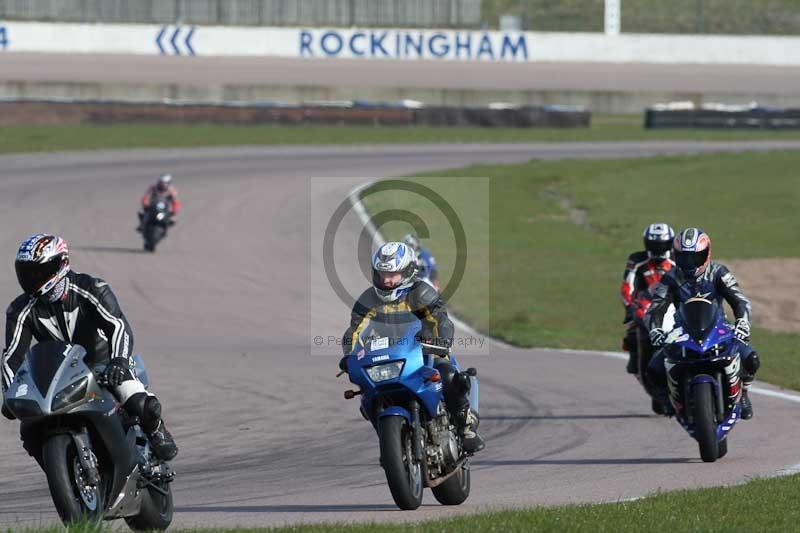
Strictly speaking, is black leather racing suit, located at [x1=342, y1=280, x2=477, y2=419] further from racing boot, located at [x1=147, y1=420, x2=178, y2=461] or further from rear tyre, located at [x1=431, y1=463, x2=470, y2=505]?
racing boot, located at [x1=147, y1=420, x2=178, y2=461]

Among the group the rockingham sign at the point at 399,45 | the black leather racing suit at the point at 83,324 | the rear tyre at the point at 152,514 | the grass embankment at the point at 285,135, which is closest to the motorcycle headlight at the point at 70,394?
the black leather racing suit at the point at 83,324

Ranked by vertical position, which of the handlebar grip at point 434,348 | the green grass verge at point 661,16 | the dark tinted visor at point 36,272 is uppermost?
the green grass verge at point 661,16

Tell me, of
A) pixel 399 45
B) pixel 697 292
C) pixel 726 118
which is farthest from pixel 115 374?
pixel 399 45

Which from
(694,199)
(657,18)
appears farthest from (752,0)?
(694,199)

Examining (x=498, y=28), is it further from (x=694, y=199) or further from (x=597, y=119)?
(x=694, y=199)

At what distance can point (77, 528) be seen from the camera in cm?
734

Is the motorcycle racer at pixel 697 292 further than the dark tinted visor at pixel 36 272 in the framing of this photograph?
Yes

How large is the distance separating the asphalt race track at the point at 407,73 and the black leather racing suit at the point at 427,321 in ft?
159

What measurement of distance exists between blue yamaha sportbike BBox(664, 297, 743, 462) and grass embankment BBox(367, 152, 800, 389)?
190 inches

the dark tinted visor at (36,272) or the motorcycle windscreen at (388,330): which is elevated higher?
the dark tinted visor at (36,272)

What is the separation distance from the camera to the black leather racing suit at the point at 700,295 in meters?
11.5

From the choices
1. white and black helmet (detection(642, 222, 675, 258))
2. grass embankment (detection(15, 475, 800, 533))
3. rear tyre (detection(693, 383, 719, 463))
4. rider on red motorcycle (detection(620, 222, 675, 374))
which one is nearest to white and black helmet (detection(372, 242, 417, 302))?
grass embankment (detection(15, 475, 800, 533))

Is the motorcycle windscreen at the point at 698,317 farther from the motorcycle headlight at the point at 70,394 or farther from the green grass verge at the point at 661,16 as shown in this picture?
the green grass verge at the point at 661,16

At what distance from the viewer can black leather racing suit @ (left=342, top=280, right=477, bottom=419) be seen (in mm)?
9258
